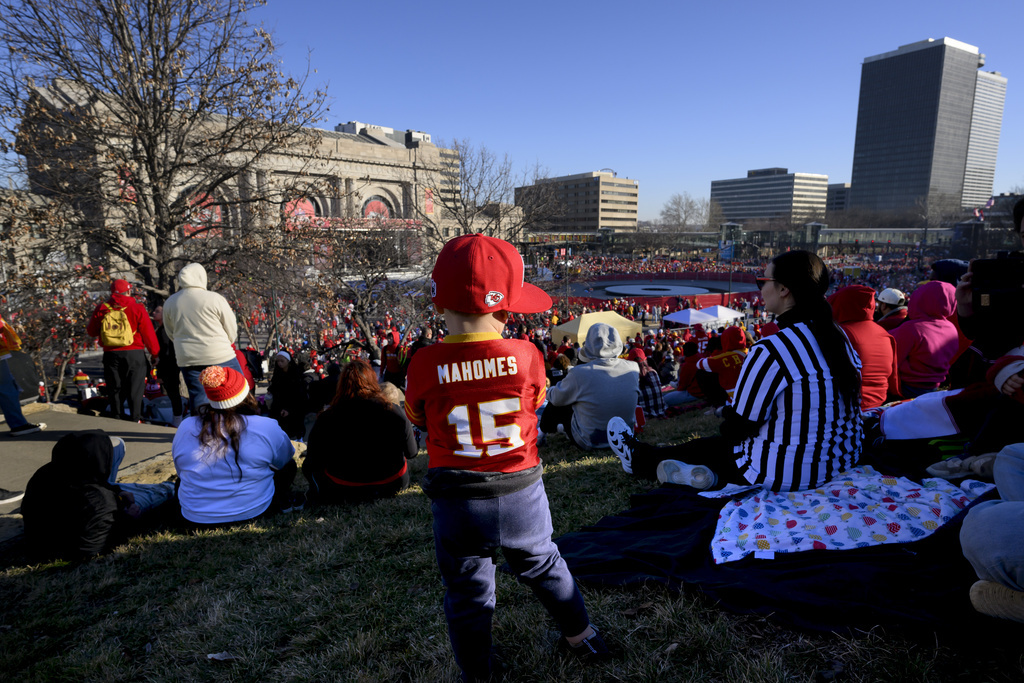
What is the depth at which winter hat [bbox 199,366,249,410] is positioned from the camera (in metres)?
3.43

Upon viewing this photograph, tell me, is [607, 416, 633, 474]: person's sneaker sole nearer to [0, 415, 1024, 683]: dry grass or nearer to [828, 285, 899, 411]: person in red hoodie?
[0, 415, 1024, 683]: dry grass

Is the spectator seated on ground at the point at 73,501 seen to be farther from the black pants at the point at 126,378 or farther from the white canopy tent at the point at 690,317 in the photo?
the white canopy tent at the point at 690,317

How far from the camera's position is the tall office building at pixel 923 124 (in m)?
113

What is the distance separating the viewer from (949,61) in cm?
11162

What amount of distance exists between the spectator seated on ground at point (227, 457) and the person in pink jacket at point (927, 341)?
6041 mm

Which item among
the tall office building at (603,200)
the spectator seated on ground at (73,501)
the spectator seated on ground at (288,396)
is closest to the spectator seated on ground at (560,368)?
the spectator seated on ground at (288,396)

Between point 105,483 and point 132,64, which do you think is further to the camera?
point 132,64

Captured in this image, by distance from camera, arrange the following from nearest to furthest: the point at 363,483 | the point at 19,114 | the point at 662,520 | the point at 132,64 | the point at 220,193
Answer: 1. the point at 662,520
2. the point at 363,483
3. the point at 19,114
4. the point at 132,64
5. the point at 220,193

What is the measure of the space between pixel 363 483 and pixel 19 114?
1036 cm

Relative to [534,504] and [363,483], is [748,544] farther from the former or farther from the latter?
[363,483]

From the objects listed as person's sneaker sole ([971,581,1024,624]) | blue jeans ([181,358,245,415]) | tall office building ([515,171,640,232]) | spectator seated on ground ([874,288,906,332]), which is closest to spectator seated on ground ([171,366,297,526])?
blue jeans ([181,358,245,415])

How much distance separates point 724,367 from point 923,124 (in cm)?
14893

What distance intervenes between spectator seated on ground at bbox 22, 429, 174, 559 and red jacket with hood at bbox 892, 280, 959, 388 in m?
7.03

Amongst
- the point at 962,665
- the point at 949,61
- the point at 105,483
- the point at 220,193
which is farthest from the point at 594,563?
the point at 949,61
